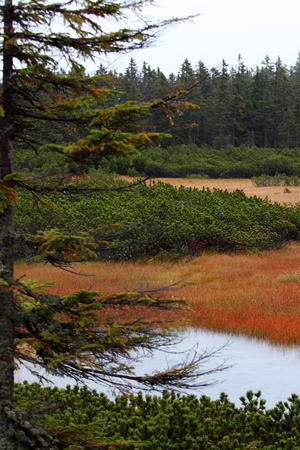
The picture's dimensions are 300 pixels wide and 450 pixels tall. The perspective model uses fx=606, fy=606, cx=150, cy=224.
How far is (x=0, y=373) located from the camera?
5066mm

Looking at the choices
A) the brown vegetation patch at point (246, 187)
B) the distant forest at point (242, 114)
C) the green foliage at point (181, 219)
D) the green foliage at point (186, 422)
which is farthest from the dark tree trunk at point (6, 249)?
the distant forest at point (242, 114)

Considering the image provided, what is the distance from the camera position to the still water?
33.9ft

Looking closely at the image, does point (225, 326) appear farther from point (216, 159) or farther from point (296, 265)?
point (216, 159)

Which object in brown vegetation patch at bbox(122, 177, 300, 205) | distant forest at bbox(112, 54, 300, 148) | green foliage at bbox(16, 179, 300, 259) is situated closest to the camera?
green foliage at bbox(16, 179, 300, 259)

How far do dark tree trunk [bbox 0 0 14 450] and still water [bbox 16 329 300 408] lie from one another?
5224 millimetres

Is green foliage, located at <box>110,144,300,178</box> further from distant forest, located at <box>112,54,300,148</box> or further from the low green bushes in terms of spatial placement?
distant forest, located at <box>112,54,300,148</box>

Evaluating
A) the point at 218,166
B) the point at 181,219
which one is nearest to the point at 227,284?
the point at 181,219

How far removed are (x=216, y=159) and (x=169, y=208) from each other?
2997 cm

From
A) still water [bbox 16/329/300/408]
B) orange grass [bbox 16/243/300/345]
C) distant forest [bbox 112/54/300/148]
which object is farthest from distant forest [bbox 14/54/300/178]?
still water [bbox 16/329/300/408]

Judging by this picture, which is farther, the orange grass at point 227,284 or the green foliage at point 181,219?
the green foliage at point 181,219

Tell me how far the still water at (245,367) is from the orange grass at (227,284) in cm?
57

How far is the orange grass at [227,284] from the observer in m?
13.8

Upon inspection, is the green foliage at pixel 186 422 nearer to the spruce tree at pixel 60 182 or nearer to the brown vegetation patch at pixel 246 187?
the spruce tree at pixel 60 182

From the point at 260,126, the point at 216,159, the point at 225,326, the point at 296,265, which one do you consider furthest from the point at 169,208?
the point at 260,126
